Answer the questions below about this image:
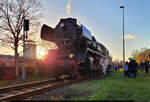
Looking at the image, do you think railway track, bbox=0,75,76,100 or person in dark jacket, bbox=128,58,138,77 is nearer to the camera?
railway track, bbox=0,75,76,100

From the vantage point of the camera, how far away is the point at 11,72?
59.4 ft

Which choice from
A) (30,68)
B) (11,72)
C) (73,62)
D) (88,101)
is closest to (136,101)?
(88,101)

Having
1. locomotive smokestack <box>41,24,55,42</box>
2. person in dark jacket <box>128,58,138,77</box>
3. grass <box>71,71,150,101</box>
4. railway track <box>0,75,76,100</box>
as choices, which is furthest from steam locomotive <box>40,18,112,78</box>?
person in dark jacket <box>128,58,138,77</box>

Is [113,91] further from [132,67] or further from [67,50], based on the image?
[132,67]

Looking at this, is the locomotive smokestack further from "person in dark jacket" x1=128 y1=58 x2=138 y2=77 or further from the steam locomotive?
"person in dark jacket" x1=128 y1=58 x2=138 y2=77

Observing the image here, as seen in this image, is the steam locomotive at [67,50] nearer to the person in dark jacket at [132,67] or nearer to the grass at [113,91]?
the grass at [113,91]

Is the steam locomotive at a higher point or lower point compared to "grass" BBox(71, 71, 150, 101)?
higher

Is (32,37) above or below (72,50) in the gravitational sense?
above

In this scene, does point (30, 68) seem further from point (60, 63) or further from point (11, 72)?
point (60, 63)

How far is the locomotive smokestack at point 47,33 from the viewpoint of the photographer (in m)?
12.1

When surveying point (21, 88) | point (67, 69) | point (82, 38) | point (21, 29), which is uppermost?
Answer: point (21, 29)

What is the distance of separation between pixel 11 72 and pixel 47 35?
8.38 meters

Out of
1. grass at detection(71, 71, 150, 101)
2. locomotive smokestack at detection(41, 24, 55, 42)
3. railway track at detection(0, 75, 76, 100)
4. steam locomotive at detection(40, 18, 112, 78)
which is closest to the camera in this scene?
grass at detection(71, 71, 150, 101)

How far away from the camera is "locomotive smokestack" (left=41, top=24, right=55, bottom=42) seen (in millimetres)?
12102
